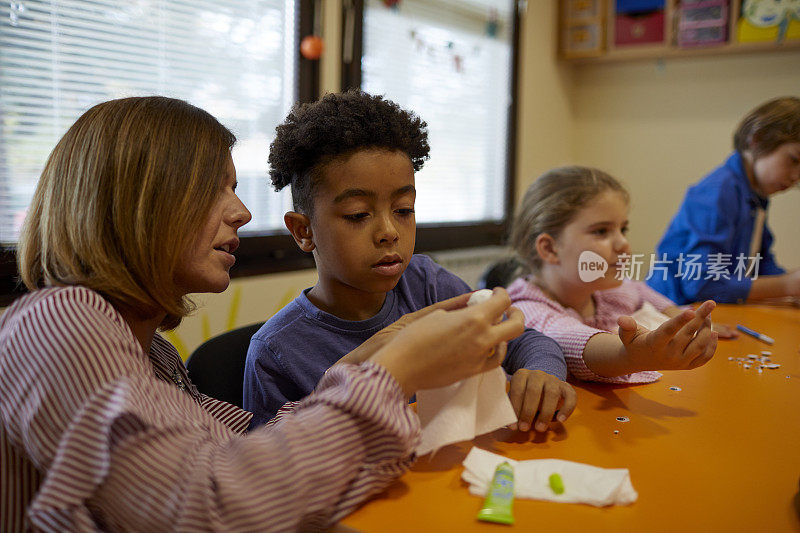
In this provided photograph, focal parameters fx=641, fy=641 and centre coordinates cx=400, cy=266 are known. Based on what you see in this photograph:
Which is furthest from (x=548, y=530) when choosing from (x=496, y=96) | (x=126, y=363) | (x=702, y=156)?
(x=702, y=156)

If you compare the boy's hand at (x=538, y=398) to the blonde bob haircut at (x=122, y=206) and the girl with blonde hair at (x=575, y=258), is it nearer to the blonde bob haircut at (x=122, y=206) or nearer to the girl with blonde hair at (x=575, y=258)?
the girl with blonde hair at (x=575, y=258)

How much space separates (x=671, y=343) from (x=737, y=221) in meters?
1.49

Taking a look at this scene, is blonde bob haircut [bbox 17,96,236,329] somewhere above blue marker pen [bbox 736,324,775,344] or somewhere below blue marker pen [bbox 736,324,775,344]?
above

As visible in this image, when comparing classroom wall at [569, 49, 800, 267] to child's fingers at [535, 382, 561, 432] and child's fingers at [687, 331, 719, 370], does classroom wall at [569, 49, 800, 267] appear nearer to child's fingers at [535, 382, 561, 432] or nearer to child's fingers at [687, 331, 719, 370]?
child's fingers at [687, 331, 719, 370]

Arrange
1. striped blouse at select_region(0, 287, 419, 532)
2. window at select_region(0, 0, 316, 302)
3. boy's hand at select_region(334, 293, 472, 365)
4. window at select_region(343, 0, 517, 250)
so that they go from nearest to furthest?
striped blouse at select_region(0, 287, 419, 532) < boy's hand at select_region(334, 293, 472, 365) < window at select_region(0, 0, 316, 302) < window at select_region(343, 0, 517, 250)

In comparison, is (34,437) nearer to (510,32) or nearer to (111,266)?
(111,266)

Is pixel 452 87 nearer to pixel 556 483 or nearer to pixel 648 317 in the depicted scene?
pixel 648 317

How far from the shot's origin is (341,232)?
3.56 ft

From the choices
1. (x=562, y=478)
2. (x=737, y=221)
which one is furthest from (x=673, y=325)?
(x=737, y=221)

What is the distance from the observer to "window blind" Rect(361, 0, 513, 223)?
9.56 feet

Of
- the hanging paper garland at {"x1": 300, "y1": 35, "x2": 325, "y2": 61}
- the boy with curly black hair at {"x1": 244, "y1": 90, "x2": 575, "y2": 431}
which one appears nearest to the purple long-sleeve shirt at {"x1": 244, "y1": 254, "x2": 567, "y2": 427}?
the boy with curly black hair at {"x1": 244, "y1": 90, "x2": 575, "y2": 431}

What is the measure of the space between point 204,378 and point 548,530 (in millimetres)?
735

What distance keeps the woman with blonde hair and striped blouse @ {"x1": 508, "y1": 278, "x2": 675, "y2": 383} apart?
1.36ft

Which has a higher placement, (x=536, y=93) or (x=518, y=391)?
(x=536, y=93)
